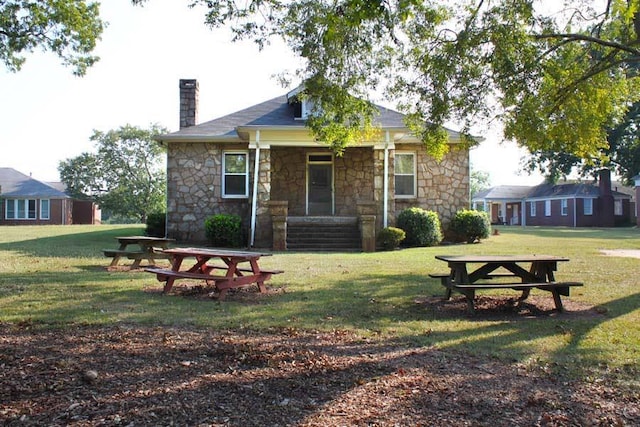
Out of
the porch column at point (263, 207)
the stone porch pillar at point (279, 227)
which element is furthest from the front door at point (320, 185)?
the stone porch pillar at point (279, 227)

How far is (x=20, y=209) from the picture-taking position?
140 ft

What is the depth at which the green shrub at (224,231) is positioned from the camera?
1617cm

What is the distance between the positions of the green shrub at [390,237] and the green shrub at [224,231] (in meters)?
4.44

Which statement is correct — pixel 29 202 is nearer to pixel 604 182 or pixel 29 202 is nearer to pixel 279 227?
pixel 279 227

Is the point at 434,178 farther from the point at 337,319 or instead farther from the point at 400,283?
the point at 337,319

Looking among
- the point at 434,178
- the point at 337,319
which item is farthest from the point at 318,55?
the point at 434,178

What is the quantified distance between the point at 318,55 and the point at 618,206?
42.2 m

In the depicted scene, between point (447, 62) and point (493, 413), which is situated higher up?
point (447, 62)

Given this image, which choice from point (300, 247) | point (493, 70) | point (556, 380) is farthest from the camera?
point (300, 247)

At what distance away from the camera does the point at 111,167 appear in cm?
4869

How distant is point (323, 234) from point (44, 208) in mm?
35246

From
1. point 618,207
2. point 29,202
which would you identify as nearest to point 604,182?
point 618,207

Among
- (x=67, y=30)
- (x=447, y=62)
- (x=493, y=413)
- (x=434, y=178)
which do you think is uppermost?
(x=67, y=30)

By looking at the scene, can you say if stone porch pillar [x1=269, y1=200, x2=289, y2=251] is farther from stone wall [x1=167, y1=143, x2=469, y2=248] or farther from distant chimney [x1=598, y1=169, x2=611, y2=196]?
distant chimney [x1=598, y1=169, x2=611, y2=196]
